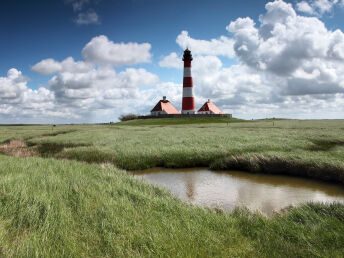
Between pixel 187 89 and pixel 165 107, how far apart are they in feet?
41.7

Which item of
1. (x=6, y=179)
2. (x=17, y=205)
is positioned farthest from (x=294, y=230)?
(x=6, y=179)

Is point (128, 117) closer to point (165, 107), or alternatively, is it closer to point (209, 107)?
point (165, 107)

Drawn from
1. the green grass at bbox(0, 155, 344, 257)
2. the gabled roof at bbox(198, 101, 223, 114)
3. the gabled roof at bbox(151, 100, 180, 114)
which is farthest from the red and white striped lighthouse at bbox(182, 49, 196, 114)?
the green grass at bbox(0, 155, 344, 257)

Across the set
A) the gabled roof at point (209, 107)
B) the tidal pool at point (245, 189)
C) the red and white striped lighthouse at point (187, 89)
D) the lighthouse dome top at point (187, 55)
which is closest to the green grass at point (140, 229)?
the tidal pool at point (245, 189)

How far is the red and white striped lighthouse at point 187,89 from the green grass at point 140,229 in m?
54.8

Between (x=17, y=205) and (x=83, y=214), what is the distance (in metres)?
1.21

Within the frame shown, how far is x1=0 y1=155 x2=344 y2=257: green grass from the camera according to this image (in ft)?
10.5

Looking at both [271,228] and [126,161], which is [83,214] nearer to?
[271,228]

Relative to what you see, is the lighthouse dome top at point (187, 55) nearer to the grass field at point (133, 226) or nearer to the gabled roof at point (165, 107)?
the gabled roof at point (165, 107)

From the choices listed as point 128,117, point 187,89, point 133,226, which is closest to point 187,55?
point 187,89

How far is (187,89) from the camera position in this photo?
2327 inches

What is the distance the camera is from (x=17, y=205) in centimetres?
430

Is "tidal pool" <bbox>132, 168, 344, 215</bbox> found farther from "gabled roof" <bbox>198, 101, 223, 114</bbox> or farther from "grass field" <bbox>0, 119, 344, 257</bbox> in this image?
"gabled roof" <bbox>198, 101, 223, 114</bbox>

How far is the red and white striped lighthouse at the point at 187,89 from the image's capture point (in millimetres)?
58344
